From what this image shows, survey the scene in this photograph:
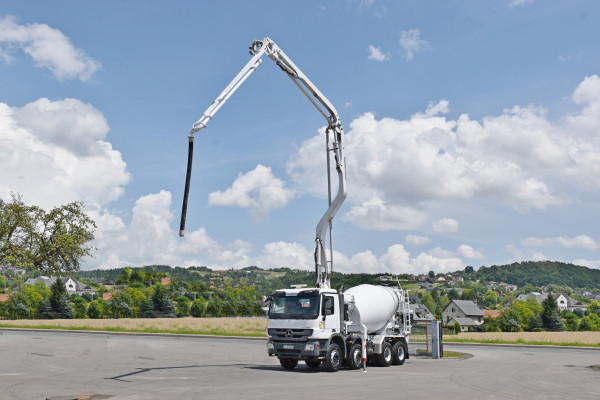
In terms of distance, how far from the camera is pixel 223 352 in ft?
95.2

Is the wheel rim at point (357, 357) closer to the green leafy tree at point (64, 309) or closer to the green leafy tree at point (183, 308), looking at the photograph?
the green leafy tree at point (64, 309)

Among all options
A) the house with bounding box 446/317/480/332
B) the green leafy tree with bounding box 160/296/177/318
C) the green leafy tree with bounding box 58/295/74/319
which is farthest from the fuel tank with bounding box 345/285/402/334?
the house with bounding box 446/317/480/332

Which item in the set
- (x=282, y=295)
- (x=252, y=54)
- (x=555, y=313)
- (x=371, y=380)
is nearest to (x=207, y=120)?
(x=252, y=54)

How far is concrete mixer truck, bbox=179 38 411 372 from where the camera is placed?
1939 centimetres

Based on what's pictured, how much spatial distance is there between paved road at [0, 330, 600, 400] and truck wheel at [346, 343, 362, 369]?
28.4 inches

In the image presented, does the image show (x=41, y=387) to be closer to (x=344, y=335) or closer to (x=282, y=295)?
(x=282, y=295)

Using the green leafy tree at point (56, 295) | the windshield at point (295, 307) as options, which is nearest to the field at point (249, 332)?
the windshield at point (295, 307)

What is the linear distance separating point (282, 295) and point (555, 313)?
89193mm

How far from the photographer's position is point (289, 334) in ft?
64.8

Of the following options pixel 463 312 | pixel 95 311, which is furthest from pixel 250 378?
pixel 463 312

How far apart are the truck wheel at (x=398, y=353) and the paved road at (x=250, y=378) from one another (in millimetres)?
874

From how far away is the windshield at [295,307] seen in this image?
19.6m

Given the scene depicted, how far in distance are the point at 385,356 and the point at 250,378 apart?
7113 mm

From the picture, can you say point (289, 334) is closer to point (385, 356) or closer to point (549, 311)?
point (385, 356)
